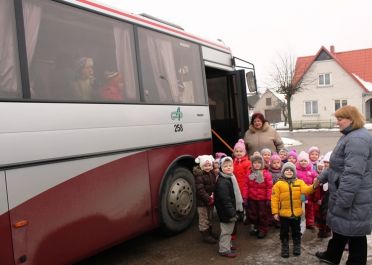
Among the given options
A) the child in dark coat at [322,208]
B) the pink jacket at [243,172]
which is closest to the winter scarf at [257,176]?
the pink jacket at [243,172]

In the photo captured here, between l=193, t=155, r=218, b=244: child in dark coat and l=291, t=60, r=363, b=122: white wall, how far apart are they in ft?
116

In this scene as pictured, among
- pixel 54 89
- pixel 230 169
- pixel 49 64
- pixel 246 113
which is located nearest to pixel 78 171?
pixel 54 89

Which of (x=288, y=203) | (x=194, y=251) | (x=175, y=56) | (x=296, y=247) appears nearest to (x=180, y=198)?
(x=194, y=251)

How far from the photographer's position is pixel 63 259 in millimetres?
3723

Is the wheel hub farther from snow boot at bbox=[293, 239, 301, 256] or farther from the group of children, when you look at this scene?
snow boot at bbox=[293, 239, 301, 256]

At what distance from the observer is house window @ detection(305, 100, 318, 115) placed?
4000 cm

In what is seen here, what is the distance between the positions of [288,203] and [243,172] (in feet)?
3.71

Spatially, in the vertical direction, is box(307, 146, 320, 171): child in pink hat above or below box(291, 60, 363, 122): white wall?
below

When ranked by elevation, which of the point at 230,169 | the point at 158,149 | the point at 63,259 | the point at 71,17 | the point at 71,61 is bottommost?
the point at 63,259

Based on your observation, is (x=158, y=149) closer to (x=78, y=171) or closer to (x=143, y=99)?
(x=143, y=99)

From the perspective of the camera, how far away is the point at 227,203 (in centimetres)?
479

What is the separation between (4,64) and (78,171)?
3.85ft

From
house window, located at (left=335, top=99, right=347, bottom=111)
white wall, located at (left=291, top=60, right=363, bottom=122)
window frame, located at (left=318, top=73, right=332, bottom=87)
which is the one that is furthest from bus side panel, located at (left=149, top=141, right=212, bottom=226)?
window frame, located at (left=318, top=73, right=332, bottom=87)

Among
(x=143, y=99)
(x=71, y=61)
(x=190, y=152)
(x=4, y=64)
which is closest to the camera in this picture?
(x=4, y=64)
